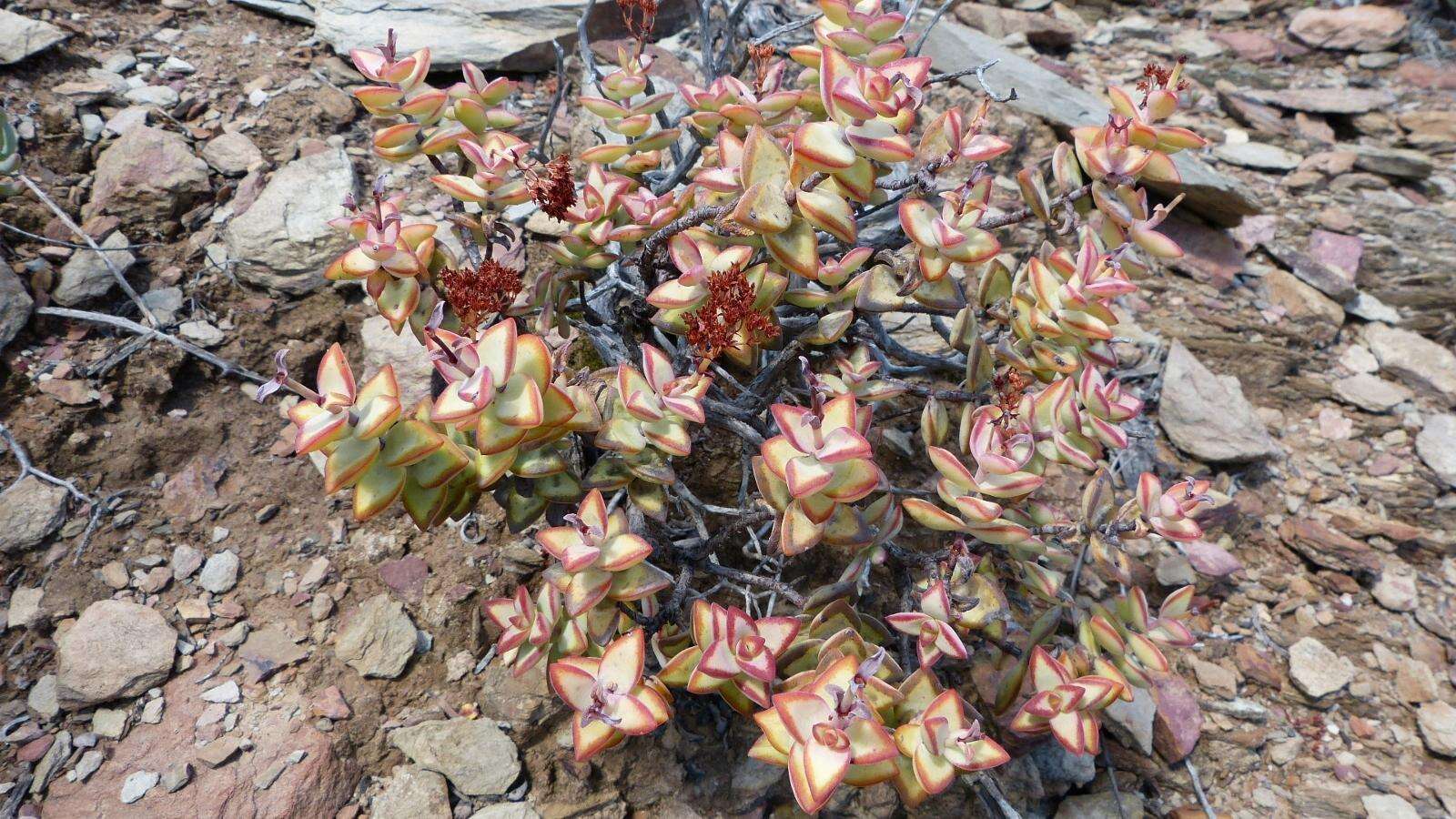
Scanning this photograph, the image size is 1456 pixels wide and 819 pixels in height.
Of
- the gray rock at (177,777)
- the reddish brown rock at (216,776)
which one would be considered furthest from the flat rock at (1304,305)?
the gray rock at (177,777)

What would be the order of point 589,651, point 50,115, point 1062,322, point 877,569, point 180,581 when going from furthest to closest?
point 50,115
point 877,569
point 180,581
point 1062,322
point 589,651

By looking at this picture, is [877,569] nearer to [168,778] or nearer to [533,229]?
[533,229]

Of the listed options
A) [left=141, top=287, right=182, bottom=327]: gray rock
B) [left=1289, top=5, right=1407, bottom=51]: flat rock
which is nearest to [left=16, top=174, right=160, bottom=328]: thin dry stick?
[left=141, top=287, right=182, bottom=327]: gray rock

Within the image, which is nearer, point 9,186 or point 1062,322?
point 1062,322

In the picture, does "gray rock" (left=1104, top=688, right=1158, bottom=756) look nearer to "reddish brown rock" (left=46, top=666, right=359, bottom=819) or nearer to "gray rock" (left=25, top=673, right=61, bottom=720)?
"reddish brown rock" (left=46, top=666, right=359, bottom=819)

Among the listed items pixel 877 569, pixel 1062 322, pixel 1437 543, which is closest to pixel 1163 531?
pixel 1062 322

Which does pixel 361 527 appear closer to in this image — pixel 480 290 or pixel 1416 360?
pixel 480 290
